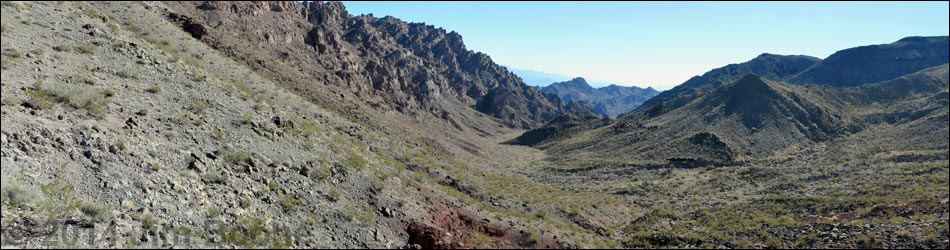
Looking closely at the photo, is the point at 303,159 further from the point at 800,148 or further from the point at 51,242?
the point at 800,148

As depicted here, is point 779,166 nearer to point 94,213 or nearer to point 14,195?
point 94,213

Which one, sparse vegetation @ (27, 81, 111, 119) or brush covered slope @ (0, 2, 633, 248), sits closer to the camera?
brush covered slope @ (0, 2, 633, 248)

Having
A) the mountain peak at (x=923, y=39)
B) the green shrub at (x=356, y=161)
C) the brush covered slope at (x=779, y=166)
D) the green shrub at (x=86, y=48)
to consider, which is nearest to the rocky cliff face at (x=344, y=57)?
the green shrub at (x=86, y=48)

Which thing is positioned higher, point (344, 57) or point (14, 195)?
point (344, 57)

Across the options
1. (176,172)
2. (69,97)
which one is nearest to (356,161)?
(176,172)

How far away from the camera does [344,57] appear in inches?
3974

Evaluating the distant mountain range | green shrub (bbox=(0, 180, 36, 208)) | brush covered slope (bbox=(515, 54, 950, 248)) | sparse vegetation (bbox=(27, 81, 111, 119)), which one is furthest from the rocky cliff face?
green shrub (bbox=(0, 180, 36, 208))

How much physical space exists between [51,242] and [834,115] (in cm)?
10276

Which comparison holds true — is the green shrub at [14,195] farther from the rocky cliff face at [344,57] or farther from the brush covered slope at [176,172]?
the rocky cliff face at [344,57]

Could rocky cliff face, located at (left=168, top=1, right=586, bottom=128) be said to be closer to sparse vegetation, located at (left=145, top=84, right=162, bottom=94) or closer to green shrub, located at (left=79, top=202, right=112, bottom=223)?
sparse vegetation, located at (left=145, top=84, right=162, bottom=94)

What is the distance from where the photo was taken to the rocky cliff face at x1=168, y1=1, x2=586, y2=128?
2555 inches

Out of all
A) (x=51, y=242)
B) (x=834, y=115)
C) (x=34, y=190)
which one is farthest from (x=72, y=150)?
(x=834, y=115)

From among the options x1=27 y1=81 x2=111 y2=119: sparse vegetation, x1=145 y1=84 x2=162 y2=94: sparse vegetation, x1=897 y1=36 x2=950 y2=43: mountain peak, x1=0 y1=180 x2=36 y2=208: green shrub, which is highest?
x1=897 y1=36 x2=950 y2=43: mountain peak

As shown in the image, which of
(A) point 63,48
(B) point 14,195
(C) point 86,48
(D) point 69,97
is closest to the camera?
(B) point 14,195
